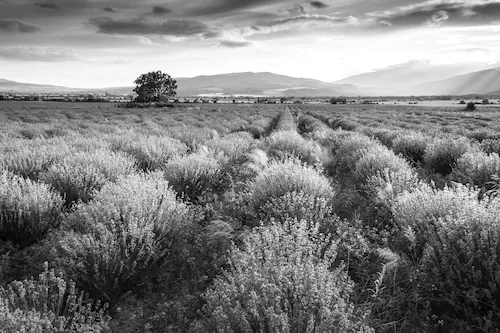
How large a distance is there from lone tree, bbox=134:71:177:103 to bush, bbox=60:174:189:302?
8903 centimetres

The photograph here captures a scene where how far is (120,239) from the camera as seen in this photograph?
3.58 metres

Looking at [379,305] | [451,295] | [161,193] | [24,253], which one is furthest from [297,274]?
[24,253]

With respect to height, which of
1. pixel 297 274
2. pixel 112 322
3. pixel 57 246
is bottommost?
pixel 112 322

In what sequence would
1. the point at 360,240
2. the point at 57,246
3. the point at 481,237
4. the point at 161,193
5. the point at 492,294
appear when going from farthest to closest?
the point at 161,193 → the point at 57,246 → the point at 360,240 → the point at 481,237 → the point at 492,294

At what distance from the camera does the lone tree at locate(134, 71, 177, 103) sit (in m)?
89.8

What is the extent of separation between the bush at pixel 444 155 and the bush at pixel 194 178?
566cm

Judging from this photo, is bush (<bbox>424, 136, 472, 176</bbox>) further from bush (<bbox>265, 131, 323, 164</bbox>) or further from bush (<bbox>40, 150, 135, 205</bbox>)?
bush (<bbox>40, 150, 135, 205</bbox>)

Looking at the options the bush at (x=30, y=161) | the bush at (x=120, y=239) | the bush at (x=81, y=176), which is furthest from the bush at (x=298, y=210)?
the bush at (x=30, y=161)

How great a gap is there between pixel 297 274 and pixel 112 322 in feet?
5.74

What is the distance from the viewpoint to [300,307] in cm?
243

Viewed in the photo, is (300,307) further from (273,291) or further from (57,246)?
(57,246)

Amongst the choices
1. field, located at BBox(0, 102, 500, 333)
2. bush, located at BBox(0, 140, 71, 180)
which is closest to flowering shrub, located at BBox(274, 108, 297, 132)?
bush, located at BBox(0, 140, 71, 180)

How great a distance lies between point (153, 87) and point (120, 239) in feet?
306

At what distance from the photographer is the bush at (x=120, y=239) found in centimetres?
338
